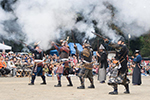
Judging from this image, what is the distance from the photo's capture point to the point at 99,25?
20.6 m

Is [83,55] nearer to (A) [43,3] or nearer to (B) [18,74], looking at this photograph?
(A) [43,3]

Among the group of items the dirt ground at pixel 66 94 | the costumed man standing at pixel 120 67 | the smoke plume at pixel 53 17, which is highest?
the smoke plume at pixel 53 17

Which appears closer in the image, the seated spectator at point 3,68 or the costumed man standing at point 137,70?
the costumed man standing at point 137,70

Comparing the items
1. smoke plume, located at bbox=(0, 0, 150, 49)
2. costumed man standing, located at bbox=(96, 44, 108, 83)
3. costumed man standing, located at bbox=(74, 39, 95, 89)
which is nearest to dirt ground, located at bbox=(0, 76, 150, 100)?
costumed man standing, located at bbox=(74, 39, 95, 89)

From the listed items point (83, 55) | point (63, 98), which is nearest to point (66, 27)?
point (83, 55)

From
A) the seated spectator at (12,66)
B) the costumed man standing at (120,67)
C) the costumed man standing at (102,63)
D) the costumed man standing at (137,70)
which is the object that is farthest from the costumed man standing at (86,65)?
the seated spectator at (12,66)

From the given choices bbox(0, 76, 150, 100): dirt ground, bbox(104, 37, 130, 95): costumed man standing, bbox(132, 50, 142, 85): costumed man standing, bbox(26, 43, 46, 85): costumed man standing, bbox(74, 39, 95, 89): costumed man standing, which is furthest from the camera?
bbox(132, 50, 142, 85): costumed man standing

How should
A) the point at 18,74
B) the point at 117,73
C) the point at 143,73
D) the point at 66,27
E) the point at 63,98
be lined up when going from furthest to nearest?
1. the point at 143,73
2. the point at 18,74
3. the point at 66,27
4. the point at 117,73
5. the point at 63,98

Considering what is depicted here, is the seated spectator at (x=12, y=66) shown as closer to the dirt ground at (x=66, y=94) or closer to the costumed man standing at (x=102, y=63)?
the costumed man standing at (x=102, y=63)

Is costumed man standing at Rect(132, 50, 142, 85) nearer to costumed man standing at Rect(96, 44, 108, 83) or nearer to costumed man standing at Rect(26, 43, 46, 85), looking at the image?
costumed man standing at Rect(96, 44, 108, 83)

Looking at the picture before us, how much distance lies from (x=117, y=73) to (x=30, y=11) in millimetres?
10078

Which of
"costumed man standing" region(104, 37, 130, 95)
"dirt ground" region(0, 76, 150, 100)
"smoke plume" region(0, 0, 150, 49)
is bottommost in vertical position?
"dirt ground" region(0, 76, 150, 100)

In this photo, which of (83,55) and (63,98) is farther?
(83,55)

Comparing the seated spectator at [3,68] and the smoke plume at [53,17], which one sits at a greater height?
the smoke plume at [53,17]
